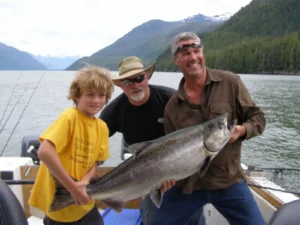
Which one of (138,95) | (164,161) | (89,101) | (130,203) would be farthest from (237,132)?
(130,203)

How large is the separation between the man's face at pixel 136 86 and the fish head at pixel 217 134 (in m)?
1.23

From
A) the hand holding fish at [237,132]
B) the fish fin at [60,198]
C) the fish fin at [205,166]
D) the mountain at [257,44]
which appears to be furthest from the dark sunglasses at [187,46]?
the mountain at [257,44]

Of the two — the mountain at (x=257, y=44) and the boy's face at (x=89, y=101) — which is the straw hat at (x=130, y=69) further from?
the mountain at (x=257, y=44)

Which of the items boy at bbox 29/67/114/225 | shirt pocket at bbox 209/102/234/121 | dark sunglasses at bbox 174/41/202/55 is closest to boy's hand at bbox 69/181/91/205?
boy at bbox 29/67/114/225

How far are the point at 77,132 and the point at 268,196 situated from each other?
109 inches

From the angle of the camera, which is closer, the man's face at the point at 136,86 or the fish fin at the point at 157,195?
the fish fin at the point at 157,195

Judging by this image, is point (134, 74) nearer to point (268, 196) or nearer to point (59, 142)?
point (59, 142)

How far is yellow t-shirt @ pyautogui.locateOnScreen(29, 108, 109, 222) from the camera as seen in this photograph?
10.4ft

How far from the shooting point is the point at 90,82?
3.25m

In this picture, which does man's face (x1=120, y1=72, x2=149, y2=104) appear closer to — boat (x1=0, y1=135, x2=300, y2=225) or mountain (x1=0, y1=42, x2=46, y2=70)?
boat (x1=0, y1=135, x2=300, y2=225)

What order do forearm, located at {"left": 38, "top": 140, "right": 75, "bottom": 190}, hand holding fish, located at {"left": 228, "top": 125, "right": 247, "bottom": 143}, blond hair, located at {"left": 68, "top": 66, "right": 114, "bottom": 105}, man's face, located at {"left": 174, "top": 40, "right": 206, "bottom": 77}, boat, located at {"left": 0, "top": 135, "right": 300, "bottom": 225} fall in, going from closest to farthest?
forearm, located at {"left": 38, "top": 140, "right": 75, "bottom": 190} → blond hair, located at {"left": 68, "top": 66, "right": 114, "bottom": 105} → hand holding fish, located at {"left": 228, "top": 125, "right": 247, "bottom": 143} → man's face, located at {"left": 174, "top": 40, "right": 206, "bottom": 77} → boat, located at {"left": 0, "top": 135, "right": 300, "bottom": 225}

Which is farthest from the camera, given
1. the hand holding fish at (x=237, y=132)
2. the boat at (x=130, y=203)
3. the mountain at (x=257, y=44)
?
the mountain at (x=257, y=44)

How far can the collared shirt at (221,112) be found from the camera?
11.8 feet

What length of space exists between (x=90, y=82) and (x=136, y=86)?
1.05 metres
